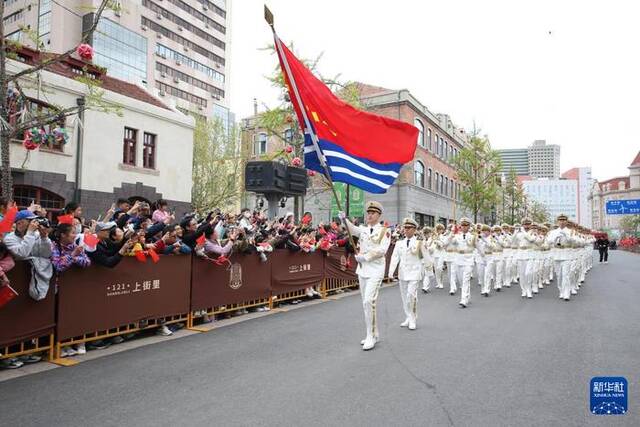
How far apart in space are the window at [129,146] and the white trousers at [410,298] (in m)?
16.8

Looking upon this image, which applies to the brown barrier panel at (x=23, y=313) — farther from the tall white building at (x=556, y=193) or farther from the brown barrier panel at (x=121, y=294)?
the tall white building at (x=556, y=193)

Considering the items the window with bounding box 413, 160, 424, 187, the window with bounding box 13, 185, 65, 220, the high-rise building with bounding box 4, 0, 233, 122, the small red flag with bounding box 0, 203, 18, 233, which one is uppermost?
the high-rise building with bounding box 4, 0, 233, 122

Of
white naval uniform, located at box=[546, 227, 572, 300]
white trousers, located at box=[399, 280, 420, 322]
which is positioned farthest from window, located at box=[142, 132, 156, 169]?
white naval uniform, located at box=[546, 227, 572, 300]

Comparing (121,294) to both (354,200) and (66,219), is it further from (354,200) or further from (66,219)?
(354,200)

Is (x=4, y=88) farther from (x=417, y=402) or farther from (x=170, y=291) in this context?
(x=417, y=402)

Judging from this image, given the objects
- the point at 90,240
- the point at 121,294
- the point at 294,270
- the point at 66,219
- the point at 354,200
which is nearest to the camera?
the point at 90,240

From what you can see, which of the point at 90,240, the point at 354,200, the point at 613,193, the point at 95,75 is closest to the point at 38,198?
the point at 95,75

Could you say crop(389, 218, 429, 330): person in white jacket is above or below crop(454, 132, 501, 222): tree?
below

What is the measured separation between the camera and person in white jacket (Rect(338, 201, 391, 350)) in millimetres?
7066

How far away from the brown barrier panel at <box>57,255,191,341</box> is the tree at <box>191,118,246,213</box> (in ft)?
79.8

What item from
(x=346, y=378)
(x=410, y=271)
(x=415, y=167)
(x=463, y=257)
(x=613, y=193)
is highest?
(x=613, y=193)

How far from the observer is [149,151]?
76.0ft

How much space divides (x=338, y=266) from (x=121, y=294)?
25.3 feet

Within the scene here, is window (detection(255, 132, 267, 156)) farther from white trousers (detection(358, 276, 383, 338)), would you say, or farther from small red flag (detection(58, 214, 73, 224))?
white trousers (detection(358, 276, 383, 338))
